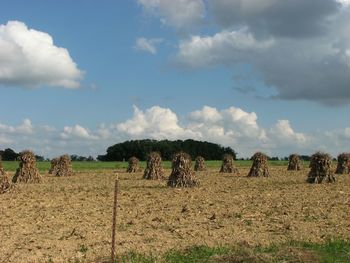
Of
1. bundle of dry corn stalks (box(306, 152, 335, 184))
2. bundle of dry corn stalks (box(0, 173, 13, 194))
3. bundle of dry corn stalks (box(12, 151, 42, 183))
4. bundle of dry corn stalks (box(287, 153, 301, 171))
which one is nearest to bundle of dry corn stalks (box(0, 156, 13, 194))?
bundle of dry corn stalks (box(0, 173, 13, 194))

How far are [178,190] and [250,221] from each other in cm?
1033

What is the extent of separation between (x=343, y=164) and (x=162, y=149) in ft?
216

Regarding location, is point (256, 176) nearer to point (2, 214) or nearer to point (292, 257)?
point (2, 214)

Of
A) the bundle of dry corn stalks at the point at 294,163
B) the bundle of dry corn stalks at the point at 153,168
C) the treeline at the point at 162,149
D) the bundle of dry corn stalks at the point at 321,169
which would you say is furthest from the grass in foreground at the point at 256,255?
the treeline at the point at 162,149

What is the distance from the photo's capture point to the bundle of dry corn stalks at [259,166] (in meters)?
38.7

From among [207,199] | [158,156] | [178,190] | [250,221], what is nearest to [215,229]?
[250,221]

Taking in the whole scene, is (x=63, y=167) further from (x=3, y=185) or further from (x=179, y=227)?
(x=179, y=227)

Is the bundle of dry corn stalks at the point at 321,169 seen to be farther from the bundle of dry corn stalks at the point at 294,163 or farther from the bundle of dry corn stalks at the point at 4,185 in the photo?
the bundle of dry corn stalks at the point at 294,163

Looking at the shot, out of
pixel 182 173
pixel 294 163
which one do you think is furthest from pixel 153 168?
pixel 294 163

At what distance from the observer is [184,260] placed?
10.2 meters

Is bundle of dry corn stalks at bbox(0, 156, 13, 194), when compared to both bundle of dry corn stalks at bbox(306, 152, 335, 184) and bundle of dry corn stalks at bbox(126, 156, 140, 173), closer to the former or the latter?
bundle of dry corn stalks at bbox(306, 152, 335, 184)

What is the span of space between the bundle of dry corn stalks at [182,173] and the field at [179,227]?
4.17 metres

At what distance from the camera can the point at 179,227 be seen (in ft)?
45.8

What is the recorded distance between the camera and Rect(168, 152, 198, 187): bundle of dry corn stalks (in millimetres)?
26609
